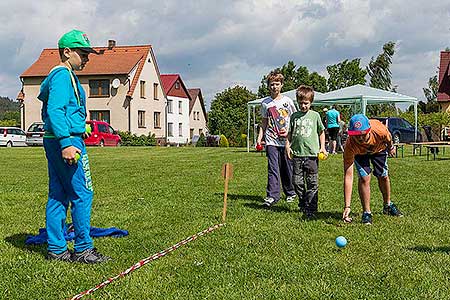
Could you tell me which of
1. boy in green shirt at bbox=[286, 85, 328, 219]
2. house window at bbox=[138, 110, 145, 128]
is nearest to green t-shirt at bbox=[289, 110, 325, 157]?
boy in green shirt at bbox=[286, 85, 328, 219]

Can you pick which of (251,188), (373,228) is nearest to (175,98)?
(251,188)

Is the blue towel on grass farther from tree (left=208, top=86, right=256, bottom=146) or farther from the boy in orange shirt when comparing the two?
tree (left=208, top=86, right=256, bottom=146)

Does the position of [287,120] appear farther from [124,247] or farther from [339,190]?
[124,247]

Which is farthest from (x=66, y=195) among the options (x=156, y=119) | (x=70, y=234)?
(x=156, y=119)

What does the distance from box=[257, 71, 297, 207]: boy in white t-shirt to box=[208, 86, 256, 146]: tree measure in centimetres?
5368

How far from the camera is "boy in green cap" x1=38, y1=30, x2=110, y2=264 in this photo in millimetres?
4316

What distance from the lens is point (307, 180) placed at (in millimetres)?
6922

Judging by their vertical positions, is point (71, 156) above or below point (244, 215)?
above

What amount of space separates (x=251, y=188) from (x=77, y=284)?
605 cm

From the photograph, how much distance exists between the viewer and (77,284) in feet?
13.1

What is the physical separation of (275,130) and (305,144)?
0.90 metres

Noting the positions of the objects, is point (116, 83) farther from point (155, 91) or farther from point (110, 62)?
point (155, 91)

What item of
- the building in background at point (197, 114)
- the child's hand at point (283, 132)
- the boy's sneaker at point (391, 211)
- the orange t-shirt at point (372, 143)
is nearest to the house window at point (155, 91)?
the building in background at point (197, 114)

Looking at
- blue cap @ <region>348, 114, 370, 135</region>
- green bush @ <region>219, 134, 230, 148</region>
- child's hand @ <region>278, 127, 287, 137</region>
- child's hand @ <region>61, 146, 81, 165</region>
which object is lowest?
green bush @ <region>219, 134, 230, 148</region>
